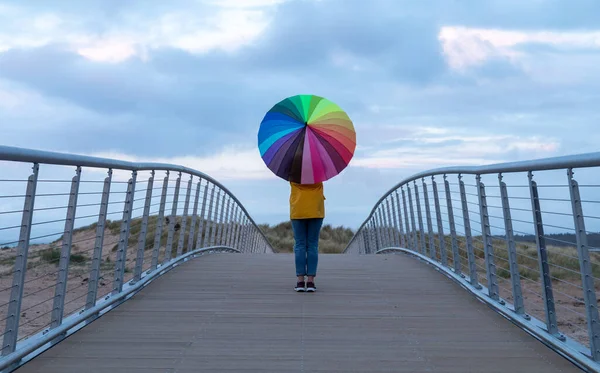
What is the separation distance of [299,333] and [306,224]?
7.78ft

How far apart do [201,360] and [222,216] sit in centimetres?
1058

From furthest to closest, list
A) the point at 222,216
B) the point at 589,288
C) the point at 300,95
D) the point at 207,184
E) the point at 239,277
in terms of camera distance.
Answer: the point at 222,216, the point at 207,184, the point at 239,277, the point at 300,95, the point at 589,288

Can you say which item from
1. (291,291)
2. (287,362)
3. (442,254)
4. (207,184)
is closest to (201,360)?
(287,362)

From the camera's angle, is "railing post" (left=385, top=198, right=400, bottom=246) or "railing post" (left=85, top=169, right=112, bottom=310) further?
"railing post" (left=385, top=198, right=400, bottom=246)

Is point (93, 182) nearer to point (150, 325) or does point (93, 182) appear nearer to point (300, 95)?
point (150, 325)

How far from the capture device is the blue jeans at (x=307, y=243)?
8117 millimetres

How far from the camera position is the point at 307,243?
8219 millimetres

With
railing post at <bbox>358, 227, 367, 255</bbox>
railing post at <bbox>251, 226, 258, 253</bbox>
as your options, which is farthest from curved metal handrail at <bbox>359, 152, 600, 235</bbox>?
railing post at <bbox>251, 226, 258, 253</bbox>

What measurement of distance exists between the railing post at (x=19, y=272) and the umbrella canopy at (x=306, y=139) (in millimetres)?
3258

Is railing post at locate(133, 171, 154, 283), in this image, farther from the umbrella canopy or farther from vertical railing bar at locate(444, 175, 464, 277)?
vertical railing bar at locate(444, 175, 464, 277)

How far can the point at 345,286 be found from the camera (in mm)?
8531

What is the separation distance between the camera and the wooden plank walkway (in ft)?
16.4

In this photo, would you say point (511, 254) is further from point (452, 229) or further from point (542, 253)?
point (452, 229)

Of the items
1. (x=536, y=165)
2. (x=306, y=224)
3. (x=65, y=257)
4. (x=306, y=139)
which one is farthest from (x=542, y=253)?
(x=65, y=257)
